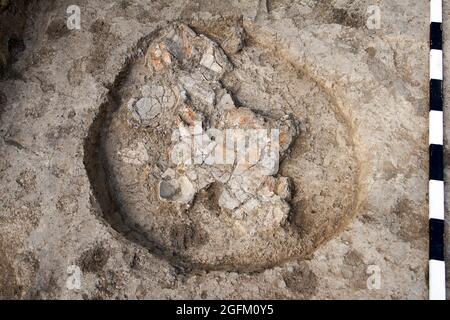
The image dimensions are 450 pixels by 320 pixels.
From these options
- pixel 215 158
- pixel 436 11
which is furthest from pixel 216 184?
pixel 436 11

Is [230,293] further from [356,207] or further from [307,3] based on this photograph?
[307,3]

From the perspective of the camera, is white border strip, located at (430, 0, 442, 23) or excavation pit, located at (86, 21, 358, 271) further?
white border strip, located at (430, 0, 442, 23)

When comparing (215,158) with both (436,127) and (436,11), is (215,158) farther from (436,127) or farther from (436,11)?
(436,11)

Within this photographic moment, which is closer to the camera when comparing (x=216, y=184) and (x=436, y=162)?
(x=436, y=162)

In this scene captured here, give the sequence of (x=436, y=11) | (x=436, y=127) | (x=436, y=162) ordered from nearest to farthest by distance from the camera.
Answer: (x=436, y=162) < (x=436, y=127) < (x=436, y=11)

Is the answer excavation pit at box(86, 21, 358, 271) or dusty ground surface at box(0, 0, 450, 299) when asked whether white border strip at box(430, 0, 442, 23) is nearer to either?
dusty ground surface at box(0, 0, 450, 299)

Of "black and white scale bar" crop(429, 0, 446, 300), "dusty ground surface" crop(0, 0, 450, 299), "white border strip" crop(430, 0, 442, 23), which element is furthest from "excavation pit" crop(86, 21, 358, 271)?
"white border strip" crop(430, 0, 442, 23)
